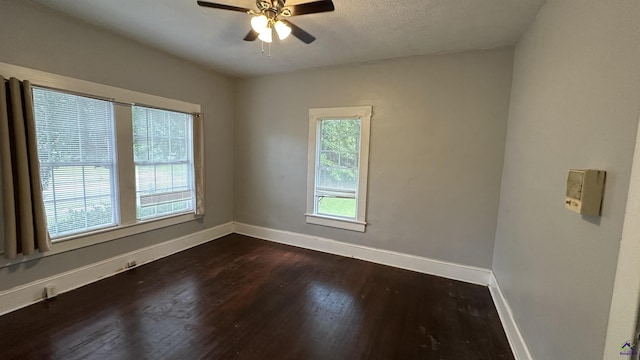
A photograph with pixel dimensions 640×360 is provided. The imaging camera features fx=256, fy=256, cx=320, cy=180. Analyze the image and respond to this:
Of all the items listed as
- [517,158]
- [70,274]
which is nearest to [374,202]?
[517,158]

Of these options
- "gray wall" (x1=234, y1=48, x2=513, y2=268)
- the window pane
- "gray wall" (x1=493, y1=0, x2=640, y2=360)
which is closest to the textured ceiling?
"gray wall" (x1=234, y1=48, x2=513, y2=268)

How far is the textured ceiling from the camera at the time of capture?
2.15m

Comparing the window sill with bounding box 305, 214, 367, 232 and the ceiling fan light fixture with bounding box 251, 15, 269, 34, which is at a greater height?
the ceiling fan light fixture with bounding box 251, 15, 269, 34

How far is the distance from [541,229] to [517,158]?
0.92 m

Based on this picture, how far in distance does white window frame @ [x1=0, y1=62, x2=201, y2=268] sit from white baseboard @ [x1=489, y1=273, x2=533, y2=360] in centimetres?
397

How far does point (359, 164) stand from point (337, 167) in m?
0.36

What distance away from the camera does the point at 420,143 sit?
10.5ft

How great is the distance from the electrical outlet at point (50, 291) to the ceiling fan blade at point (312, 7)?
10.9 ft

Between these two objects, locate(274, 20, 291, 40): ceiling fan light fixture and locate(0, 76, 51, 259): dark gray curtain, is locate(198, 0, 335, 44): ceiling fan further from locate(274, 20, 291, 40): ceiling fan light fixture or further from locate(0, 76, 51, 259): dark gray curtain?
locate(0, 76, 51, 259): dark gray curtain

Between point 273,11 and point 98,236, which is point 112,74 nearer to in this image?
point 98,236

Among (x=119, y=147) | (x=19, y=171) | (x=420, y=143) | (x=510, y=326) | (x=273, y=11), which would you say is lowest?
(x=510, y=326)

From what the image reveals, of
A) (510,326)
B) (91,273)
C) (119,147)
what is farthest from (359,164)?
(91,273)

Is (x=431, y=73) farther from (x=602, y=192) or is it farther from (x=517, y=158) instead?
(x=602, y=192)

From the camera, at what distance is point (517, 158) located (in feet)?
7.65
